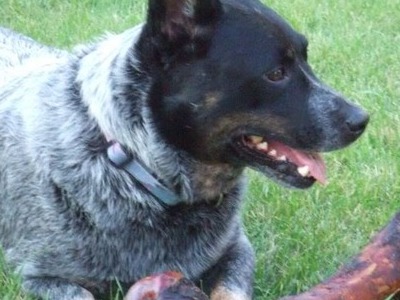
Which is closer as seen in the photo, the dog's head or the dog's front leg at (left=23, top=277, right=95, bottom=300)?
the dog's head

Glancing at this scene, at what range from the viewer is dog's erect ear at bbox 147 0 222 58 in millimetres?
3328

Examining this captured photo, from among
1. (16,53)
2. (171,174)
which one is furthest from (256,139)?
(16,53)

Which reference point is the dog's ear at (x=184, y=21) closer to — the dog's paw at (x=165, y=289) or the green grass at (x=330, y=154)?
the dog's paw at (x=165, y=289)

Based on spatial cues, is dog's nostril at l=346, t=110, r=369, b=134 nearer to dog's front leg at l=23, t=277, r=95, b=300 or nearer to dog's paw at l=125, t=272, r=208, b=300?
dog's paw at l=125, t=272, r=208, b=300

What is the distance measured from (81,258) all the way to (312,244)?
96 centimetres

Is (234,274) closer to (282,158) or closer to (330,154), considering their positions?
(282,158)

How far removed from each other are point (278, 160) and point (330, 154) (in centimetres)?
145

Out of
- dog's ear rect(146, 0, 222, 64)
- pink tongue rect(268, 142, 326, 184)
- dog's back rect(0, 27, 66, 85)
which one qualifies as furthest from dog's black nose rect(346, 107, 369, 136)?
dog's back rect(0, 27, 66, 85)

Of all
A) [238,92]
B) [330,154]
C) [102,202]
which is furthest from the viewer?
[330,154]

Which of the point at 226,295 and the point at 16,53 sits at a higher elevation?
the point at 226,295

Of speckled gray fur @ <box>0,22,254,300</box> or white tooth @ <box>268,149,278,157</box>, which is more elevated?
white tooth @ <box>268,149,278,157</box>

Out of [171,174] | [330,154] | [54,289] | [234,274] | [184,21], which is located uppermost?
[184,21]

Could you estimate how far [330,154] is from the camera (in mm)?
4793

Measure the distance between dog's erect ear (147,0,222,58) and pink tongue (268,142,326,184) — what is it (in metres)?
0.45
